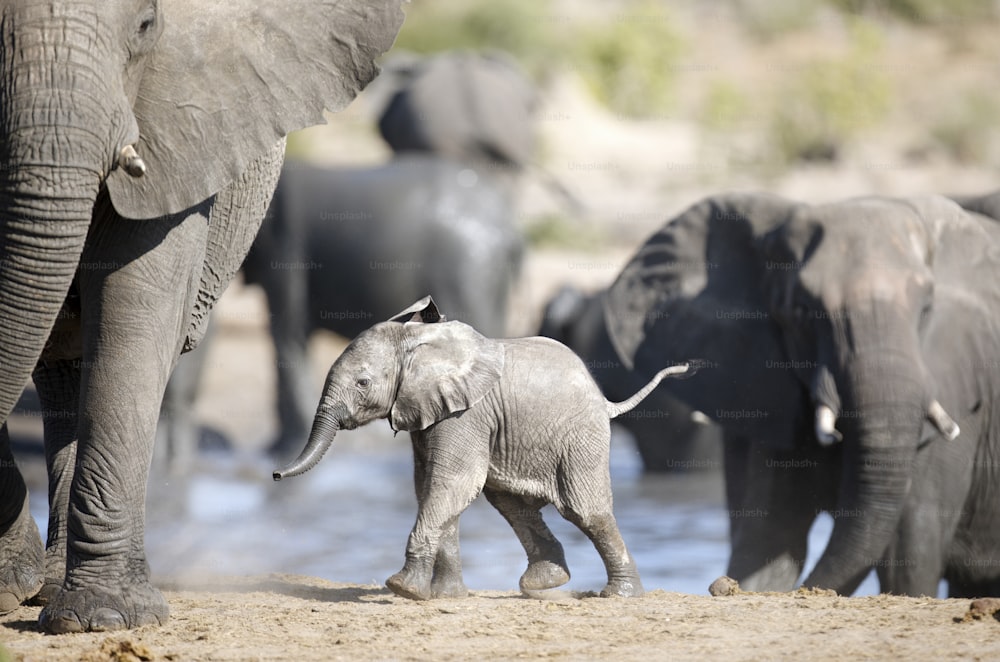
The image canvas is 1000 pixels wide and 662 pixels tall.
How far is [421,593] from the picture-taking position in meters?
4.88

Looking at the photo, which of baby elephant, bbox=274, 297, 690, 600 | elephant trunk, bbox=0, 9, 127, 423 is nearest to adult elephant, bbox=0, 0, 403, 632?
elephant trunk, bbox=0, 9, 127, 423

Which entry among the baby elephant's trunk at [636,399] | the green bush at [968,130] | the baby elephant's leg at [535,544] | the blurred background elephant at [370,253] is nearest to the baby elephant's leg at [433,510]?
the baby elephant's leg at [535,544]

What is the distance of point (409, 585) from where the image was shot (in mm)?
4848

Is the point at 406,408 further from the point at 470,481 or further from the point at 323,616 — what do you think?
the point at 323,616

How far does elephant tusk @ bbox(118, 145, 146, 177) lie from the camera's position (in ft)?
13.4

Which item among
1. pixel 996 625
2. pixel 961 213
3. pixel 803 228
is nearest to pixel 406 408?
pixel 996 625

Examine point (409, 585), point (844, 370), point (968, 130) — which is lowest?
point (409, 585)

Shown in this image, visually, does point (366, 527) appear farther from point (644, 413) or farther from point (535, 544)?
point (535, 544)

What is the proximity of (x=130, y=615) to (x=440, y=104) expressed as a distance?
10587mm

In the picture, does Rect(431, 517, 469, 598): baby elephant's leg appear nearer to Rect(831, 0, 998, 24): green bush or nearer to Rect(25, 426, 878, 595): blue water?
Rect(25, 426, 878, 595): blue water

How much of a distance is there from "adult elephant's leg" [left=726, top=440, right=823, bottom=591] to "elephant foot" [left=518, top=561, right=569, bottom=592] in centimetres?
162

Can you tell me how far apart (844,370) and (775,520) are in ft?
3.06

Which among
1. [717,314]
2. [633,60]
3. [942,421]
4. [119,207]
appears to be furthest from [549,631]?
[633,60]

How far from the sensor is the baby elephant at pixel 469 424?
190 inches
